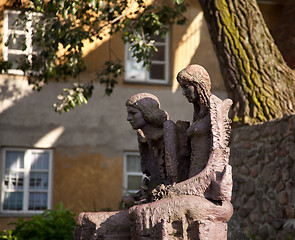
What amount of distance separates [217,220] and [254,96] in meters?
4.64

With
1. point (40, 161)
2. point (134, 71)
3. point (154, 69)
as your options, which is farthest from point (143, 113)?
point (154, 69)

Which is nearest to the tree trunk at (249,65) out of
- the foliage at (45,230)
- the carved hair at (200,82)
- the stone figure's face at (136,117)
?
the foliage at (45,230)

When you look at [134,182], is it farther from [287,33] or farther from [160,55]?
[287,33]

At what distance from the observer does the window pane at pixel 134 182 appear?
1387 cm

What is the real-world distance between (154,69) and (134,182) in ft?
8.85

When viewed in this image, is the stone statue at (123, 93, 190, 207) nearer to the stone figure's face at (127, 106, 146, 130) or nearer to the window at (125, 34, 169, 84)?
the stone figure's face at (127, 106, 146, 130)

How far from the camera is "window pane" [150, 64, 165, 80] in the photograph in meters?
14.4

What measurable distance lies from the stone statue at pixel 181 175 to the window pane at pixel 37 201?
27.1 feet

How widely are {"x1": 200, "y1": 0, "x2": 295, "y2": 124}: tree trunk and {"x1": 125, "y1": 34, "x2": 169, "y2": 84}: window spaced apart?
519 centimetres

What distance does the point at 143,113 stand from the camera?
17.2ft

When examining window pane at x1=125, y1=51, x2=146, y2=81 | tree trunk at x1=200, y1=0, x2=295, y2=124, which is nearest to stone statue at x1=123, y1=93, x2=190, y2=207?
tree trunk at x1=200, y1=0, x2=295, y2=124

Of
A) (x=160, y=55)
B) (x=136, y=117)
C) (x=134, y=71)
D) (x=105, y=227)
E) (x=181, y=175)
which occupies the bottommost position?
(x=105, y=227)

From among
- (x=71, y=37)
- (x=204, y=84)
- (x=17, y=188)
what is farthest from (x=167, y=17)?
(x=204, y=84)

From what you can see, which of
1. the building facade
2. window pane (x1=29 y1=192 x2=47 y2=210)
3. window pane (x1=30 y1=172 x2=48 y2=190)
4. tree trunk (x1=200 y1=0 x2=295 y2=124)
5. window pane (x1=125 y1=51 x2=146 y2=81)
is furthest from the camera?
window pane (x1=125 y1=51 x2=146 y2=81)
